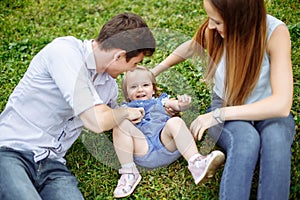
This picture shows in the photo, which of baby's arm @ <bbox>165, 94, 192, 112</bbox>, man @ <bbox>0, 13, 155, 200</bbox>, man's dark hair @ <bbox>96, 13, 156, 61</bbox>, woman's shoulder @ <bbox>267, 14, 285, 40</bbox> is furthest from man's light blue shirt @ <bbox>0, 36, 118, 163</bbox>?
woman's shoulder @ <bbox>267, 14, 285, 40</bbox>

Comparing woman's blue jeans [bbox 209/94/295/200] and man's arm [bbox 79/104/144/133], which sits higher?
man's arm [bbox 79/104/144/133]

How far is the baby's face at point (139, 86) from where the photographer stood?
9.86 feet

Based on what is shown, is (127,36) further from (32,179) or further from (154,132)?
(32,179)

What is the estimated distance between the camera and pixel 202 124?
8.70ft

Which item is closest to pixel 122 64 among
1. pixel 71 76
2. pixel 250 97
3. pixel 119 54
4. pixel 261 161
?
pixel 119 54

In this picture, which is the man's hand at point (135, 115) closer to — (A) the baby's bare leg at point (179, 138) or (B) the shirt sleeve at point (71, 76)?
(A) the baby's bare leg at point (179, 138)

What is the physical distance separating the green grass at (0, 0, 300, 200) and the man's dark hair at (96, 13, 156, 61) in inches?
15.1

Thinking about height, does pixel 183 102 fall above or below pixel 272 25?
below

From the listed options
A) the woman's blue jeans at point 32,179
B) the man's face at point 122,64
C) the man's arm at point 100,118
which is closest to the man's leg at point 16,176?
the woman's blue jeans at point 32,179

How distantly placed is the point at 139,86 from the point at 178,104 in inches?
9.7

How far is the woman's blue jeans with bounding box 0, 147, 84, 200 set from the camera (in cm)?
241

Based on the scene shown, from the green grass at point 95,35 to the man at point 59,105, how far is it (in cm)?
28

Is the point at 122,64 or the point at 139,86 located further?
the point at 139,86

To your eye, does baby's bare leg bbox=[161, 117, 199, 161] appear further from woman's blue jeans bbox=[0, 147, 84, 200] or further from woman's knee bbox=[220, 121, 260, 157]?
woman's blue jeans bbox=[0, 147, 84, 200]
